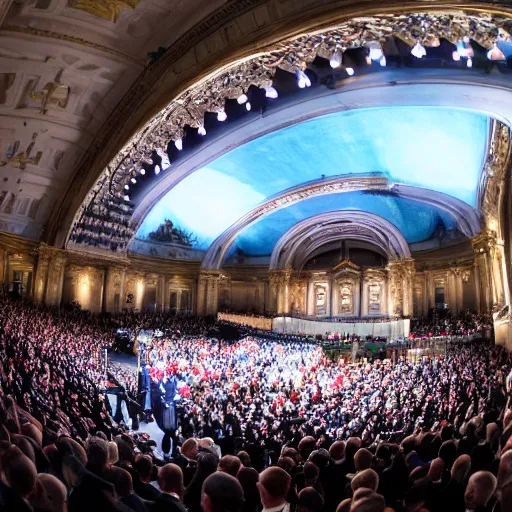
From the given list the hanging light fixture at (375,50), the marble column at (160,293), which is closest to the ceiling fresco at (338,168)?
the marble column at (160,293)

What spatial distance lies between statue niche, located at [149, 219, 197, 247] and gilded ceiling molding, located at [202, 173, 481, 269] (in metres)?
2.82

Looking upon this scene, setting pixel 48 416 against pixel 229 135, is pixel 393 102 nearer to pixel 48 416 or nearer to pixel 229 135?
pixel 229 135

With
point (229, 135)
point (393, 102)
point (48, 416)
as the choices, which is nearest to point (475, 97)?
point (393, 102)

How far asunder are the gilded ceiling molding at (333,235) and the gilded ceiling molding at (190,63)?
13.3 m

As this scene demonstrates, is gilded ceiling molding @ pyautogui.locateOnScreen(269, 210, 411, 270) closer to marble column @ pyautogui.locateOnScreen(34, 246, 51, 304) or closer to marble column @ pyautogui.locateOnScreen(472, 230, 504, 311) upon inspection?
marble column @ pyautogui.locateOnScreen(472, 230, 504, 311)

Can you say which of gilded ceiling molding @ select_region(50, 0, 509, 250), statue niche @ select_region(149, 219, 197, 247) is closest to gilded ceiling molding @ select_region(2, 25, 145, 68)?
gilded ceiling molding @ select_region(50, 0, 509, 250)

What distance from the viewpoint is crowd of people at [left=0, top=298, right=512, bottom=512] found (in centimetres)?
279

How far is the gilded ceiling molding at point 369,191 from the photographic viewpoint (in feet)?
60.0

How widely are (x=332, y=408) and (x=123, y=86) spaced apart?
962 cm

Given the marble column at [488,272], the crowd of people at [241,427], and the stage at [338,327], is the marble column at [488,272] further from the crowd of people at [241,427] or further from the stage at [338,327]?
the stage at [338,327]

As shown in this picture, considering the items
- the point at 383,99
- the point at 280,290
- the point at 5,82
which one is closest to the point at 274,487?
the point at 5,82

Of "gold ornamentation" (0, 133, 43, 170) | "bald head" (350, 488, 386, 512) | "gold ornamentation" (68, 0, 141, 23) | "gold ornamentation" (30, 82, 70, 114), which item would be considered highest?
"gold ornamentation" (68, 0, 141, 23)

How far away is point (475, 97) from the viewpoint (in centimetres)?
1088

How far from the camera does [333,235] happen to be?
95.3 feet
